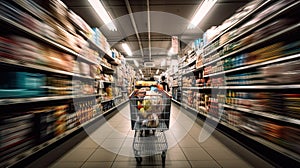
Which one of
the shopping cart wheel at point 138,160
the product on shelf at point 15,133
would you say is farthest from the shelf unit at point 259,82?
the product on shelf at point 15,133

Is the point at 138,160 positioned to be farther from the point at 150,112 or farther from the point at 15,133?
the point at 15,133

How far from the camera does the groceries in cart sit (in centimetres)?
166

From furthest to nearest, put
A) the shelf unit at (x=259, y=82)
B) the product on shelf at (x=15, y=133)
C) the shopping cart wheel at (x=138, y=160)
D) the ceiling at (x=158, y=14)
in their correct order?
the ceiling at (x=158, y=14)
the shopping cart wheel at (x=138, y=160)
the shelf unit at (x=259, y=82)
the product on shelf at (x=15, y=133)

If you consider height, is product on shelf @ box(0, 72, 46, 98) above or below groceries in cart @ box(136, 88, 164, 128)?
above

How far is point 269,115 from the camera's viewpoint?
151cm

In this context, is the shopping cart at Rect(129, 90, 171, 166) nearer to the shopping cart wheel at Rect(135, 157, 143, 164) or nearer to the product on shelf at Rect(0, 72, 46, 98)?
the shopping cart wheel at Rect(135, 157, 143, 164)

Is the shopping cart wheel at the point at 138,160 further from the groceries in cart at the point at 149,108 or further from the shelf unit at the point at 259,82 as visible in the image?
the shelf unit at the point at 259,82

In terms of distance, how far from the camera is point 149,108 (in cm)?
169

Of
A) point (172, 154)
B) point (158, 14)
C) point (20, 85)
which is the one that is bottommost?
point (172, 154)

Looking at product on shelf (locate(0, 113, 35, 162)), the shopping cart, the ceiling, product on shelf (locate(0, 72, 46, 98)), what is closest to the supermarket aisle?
the shopping cart

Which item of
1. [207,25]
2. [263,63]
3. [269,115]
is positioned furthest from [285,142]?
[207,25]

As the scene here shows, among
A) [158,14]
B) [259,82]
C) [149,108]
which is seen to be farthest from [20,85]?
[158,14]

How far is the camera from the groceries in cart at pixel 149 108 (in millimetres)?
1664

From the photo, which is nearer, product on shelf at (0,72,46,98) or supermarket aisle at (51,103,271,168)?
product on shelf at (0,72,46,98)
